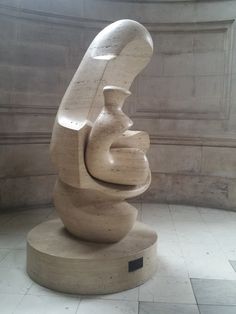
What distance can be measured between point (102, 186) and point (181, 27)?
359 cm

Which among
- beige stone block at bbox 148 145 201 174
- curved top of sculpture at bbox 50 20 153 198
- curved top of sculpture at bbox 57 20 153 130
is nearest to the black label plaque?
curved top of sculpture at bbox 50 20 153 198

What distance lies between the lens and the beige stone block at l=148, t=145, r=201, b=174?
5277mm

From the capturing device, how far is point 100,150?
253 centimetres

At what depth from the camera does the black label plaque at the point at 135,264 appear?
265 centimetres

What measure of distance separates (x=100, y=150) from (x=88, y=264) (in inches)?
33.6

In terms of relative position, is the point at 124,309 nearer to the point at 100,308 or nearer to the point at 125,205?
the point at 100,308

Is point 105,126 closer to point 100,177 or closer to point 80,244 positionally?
point 100,177

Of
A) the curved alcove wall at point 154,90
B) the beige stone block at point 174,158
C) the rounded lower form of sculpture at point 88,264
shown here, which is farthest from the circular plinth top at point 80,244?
the beige stone block at point 174,158

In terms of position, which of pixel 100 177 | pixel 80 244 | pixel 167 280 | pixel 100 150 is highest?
pixel 100 150

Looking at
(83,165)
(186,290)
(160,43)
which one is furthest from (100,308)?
(160,43)

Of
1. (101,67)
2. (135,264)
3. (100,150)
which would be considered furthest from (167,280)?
(101,67)

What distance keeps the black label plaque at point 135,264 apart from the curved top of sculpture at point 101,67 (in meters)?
1.18

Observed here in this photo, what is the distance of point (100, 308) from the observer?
93.3 inches

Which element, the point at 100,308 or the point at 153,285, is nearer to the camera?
the point at 100,308
